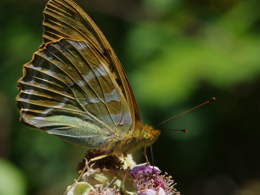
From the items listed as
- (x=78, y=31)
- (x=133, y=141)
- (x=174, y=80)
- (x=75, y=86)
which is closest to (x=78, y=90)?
(x=75, y=86)

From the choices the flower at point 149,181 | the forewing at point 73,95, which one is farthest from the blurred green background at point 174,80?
the flower at point 149,181

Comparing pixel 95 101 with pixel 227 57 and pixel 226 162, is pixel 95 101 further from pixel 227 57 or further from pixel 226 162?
pixel 226 162

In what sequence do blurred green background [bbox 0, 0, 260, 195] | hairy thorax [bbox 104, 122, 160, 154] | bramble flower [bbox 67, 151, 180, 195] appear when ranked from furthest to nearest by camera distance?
blurred green background [bbox 0, 0, 260, 195] < hairy thorax [bbox 104, 122, 160, 154] < bramble flower [bbox 67, 151, 180, 195]

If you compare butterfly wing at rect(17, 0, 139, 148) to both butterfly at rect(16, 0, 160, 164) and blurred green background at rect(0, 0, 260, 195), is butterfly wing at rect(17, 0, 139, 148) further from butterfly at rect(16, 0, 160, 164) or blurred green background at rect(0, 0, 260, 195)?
blurred green background at rect(0, 0, 260, 195)

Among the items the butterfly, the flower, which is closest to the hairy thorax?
the butterfly

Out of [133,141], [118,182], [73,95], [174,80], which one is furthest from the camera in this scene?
[174,80]

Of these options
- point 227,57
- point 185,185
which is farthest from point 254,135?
point 227,57

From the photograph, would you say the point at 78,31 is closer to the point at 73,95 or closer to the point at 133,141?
the point at 73,95
